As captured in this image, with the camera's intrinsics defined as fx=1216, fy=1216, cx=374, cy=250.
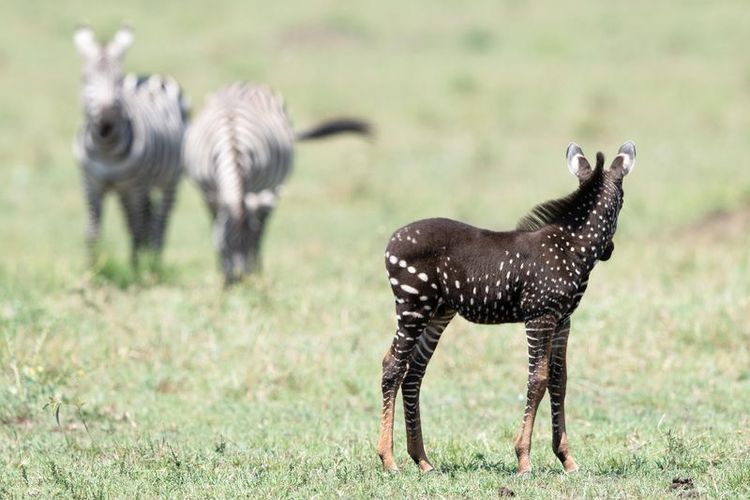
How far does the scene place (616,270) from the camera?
12773 millimetres

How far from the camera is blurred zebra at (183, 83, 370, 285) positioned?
12.1 meters

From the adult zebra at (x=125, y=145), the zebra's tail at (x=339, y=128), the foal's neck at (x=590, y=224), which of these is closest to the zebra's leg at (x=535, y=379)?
the foal's neck at (x=590, y=224)

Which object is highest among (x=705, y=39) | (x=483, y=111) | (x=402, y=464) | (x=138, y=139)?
(x=705, y=39)

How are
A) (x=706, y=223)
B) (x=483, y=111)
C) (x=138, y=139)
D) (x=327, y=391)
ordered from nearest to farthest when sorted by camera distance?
(x=327, y=391)
(x=138, y=139)
(x=706, y=223)
(x=483, y=111)

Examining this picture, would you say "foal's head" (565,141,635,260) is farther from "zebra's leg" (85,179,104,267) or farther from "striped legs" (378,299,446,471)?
"zebra's leg" (85,179,104,267)

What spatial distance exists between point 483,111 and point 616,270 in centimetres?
1301

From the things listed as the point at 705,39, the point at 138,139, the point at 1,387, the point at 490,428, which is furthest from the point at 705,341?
the point at 705,39

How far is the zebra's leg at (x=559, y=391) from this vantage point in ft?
20.2

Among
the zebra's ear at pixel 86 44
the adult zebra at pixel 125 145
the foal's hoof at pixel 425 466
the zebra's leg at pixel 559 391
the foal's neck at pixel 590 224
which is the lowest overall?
the foal's hoof at pixel 425 466

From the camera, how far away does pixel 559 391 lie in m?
6.28

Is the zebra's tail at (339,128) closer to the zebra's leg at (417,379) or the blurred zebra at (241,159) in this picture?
the blurred zebra at (241,159)

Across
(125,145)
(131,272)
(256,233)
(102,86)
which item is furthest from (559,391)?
(125,145)

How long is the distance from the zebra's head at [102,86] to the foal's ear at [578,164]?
8.12 meters

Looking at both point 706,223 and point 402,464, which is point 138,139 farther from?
point 402,464
